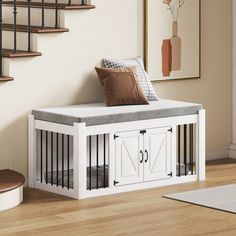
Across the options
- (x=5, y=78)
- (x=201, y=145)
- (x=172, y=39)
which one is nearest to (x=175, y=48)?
(x=172, y=39)

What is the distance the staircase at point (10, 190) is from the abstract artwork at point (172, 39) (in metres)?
1.60

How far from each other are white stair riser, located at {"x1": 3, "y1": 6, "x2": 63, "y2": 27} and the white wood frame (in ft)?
2.52

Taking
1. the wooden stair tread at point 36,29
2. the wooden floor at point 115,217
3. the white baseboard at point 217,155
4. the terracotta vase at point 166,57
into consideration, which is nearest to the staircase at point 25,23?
the wooden stair tread at point 36,29

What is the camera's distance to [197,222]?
5418 mm

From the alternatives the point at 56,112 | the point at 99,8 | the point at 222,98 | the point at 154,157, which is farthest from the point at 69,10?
the point at 222,98

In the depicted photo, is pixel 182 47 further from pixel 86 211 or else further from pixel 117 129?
pixel 86 211

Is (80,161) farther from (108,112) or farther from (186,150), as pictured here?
(186,150)

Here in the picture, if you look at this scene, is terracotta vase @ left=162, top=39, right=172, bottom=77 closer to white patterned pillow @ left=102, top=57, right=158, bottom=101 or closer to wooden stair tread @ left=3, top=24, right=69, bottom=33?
white patterned pillow @ left=102, top=57, right=158, bottom=101

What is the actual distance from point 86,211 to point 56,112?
84cm

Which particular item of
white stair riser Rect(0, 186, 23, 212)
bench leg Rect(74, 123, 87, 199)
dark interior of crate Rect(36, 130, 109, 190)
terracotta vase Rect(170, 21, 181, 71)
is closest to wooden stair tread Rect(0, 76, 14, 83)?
dark interior of crate Rect(36, 130, 109, 190)

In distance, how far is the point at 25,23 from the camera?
6793 millimetres

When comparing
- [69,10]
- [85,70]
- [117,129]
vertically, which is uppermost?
[69,10]

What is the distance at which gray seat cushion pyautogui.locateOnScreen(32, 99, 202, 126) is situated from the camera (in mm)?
6086

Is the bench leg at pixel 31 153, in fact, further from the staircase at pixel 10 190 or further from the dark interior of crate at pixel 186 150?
the dark interior of crate at pixel 186 150
